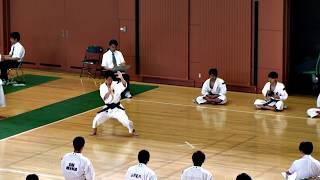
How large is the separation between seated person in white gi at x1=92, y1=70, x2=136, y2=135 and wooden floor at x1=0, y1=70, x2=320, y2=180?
0.35m

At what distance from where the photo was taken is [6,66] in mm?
25516

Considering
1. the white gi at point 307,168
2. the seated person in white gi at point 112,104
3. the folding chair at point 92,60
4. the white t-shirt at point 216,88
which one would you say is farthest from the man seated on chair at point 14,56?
the white gi at point 307,168

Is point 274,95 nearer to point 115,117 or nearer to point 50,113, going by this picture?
point 115,117

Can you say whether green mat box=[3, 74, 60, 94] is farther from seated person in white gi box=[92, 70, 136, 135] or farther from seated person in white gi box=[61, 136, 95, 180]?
seated person in white gi box=[61, 136, 95, 180]

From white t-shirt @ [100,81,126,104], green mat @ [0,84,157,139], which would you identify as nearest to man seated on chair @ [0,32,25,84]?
green mat @ [0,84,157,139]

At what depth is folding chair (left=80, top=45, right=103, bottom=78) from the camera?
2594cm

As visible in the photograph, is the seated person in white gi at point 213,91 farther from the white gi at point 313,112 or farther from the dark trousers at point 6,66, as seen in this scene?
the dark trousers at point 6,66

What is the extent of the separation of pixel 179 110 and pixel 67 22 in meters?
5.97

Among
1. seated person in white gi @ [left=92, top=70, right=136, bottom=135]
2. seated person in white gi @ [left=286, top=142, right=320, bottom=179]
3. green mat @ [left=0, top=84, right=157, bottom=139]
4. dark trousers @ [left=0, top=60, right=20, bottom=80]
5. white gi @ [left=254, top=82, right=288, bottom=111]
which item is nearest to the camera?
seated person in white gi @ [left=286, top=142, right=320, bottom=179]

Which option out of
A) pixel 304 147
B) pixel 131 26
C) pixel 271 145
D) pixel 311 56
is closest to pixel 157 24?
pixel 131 26

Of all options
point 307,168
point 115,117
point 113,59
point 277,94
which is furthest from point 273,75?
point 307,168

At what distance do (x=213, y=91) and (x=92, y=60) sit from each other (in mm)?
4537

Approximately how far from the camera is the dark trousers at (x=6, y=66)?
25.4 meters

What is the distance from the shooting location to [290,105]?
23000 millimetres
